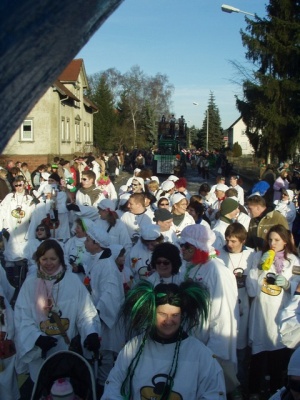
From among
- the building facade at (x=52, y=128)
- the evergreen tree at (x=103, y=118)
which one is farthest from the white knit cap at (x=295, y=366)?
the evergreen tree at (x=103, y=118)

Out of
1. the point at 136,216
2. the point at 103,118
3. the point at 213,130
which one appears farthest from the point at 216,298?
the point at 213,130

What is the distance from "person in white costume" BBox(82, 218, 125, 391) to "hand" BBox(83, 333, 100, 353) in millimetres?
779

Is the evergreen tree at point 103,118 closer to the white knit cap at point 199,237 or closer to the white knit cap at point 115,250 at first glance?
the white knit cap at point 115,250

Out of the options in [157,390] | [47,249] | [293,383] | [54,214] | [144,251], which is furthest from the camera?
[54,214]

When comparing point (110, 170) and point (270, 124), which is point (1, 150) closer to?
point (270, 124)

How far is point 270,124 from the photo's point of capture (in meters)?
31.4

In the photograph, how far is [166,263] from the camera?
5270 mm

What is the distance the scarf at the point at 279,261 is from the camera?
222 inches

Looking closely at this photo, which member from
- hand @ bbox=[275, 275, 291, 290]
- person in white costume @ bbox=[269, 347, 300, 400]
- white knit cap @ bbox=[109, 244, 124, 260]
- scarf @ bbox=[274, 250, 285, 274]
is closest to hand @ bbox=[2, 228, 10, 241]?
white knit cap @ bbox=[109, 244, 124, 260]

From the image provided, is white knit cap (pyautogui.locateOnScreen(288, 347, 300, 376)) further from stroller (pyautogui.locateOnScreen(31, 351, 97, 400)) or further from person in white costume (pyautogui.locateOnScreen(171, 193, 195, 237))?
person in white costume (pyautogui.locateOnScreen(171, 193, 195, 237))

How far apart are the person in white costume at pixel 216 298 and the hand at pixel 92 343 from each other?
2.71ft

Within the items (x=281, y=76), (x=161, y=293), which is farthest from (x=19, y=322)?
(x=281, y=76)

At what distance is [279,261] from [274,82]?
26.9 metres

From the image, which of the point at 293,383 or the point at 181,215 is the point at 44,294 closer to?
the point at 293,383
